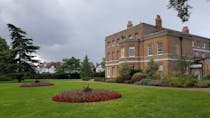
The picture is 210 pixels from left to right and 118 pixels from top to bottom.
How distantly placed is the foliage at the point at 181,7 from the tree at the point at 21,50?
3542 cm

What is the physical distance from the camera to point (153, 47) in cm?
3603

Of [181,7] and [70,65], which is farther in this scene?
[70,65]

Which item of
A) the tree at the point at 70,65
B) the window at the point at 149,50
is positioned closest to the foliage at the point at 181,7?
the window at the point at 149,50

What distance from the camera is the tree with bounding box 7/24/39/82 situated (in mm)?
39969

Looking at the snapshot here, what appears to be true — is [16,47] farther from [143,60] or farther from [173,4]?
[173,4]

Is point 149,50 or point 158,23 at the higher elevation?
point 158,23

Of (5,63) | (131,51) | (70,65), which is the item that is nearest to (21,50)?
(5,63)

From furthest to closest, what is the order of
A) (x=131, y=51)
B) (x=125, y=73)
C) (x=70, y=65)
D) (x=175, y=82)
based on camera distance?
(x=70, y=65), (x=131, y=51), (x=125, y=73), (x=175, y=82)

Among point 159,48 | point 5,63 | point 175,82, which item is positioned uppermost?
point 159,48

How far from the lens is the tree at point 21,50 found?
1574 inches

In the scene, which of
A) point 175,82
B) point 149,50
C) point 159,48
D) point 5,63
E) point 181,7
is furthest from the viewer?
point 5,63

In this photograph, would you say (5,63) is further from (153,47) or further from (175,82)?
(175,82)

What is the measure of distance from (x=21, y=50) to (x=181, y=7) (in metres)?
36.6

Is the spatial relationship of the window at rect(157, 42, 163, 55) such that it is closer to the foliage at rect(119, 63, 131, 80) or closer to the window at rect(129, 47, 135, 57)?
the window at rect(129, 47, 135, 57)
